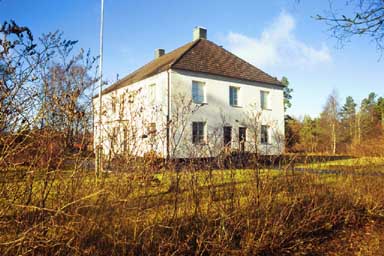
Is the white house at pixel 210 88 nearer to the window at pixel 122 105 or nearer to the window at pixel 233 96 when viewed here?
the window at pixel 233 96

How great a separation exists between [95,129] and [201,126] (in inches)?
654

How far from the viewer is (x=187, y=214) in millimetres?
3400

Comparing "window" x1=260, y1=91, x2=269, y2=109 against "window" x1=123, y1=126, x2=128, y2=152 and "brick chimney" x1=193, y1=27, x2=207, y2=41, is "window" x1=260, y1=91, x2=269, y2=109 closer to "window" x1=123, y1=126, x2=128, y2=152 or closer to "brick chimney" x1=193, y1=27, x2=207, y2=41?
"brick chimney" x1=193, y1=27, x2=207, y2=41

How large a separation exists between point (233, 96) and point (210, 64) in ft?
10.4

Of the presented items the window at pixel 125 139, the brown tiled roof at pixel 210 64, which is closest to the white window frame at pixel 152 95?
the brown tiled roof at pixel 210 64

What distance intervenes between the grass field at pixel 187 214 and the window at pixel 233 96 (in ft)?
54.5

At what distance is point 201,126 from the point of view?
19.6 metres

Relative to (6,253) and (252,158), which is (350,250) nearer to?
(252,158)

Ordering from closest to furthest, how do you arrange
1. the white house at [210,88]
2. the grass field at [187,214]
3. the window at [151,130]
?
the grass field at [187,214] → the window at [151,130] → the white house at [210,88]

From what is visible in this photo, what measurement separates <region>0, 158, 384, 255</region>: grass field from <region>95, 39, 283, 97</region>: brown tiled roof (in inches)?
597

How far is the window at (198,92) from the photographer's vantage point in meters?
19.8

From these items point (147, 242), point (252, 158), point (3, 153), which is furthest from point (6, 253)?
point (252, 158)

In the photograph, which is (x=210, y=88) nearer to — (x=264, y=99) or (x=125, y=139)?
(x=264, y=99)

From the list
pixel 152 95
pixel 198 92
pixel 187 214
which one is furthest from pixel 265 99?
→ pixel 187 214
